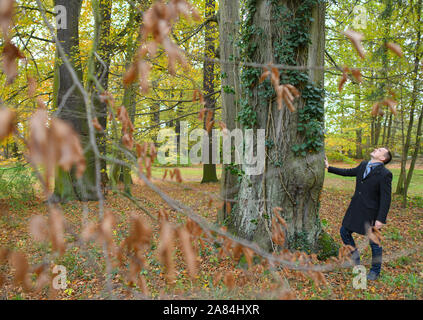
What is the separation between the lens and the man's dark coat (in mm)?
3443

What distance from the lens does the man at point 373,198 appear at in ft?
11.4

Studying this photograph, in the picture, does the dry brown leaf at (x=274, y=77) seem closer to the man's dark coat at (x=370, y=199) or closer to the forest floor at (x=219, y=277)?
the forest floor at (x=219, y=277)

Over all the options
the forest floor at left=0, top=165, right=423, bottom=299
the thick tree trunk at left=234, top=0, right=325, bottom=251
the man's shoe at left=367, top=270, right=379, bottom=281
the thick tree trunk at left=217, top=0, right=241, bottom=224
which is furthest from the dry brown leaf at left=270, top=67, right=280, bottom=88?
the man's shoe at left=367, top=270, right=379, bottom=281

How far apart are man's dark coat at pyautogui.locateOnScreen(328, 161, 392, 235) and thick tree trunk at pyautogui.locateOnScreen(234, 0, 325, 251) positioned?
59 centimetres

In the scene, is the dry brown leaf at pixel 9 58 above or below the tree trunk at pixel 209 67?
below

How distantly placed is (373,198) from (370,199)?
4 cm

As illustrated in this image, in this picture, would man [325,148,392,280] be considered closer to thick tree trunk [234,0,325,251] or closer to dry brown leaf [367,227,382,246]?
thick tree trunk [234,0,325,251]

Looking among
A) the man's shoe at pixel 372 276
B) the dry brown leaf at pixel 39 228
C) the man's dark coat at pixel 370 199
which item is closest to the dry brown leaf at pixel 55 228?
the dry brown leaf at pixel 39 228

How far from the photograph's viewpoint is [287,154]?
4.02 meters

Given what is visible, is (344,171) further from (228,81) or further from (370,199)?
(228,81)

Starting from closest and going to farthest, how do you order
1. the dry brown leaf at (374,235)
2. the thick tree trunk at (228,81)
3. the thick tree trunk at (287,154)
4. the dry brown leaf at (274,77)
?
the dry brown leaf at (274,77)
the dry brown leaf at (374,235)
the thick tree trunk at (287,154)
the thick tree trunk at (228,81)

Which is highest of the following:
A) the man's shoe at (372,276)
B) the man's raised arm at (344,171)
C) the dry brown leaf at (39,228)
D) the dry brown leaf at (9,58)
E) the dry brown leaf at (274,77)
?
the dry brown leaf at (9,58)
